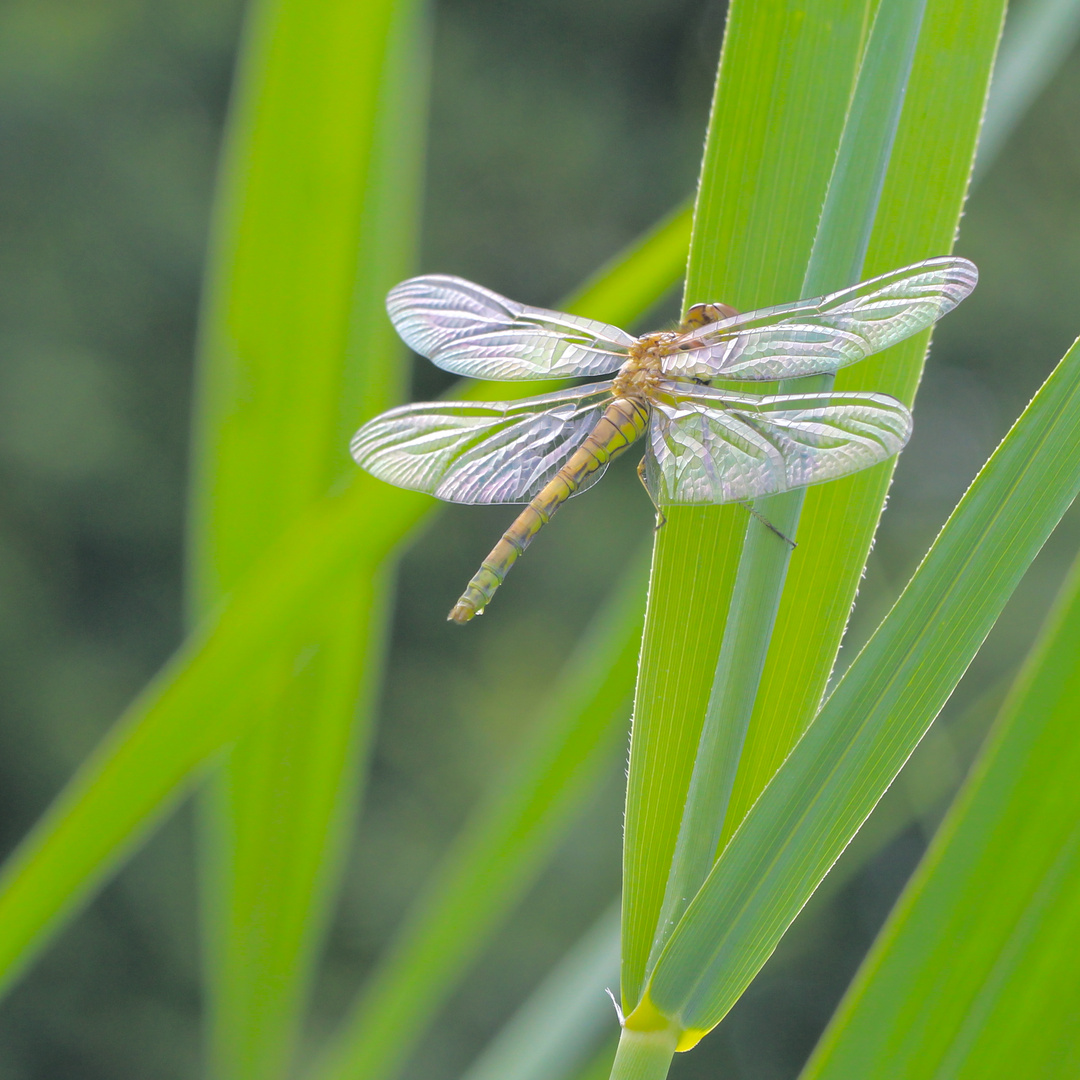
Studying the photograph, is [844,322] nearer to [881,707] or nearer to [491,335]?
[881,707]

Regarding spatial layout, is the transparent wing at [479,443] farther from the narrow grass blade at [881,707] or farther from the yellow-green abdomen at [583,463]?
the narrow grass blade at [881,707]

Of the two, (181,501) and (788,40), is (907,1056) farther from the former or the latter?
(181,501)

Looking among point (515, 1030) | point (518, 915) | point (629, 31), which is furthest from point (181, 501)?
point (515, 1030)

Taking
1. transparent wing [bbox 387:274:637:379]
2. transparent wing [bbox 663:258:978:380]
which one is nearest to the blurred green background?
transparent wing [bbox 387:274:637:379]

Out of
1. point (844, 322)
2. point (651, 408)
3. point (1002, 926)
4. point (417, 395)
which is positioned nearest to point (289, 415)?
point (651, 408)

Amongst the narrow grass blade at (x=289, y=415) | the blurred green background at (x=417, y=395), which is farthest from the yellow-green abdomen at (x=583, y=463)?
the blurred green background at (x=417, y=395)

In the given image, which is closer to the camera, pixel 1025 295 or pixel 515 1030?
pixel 515 1030
